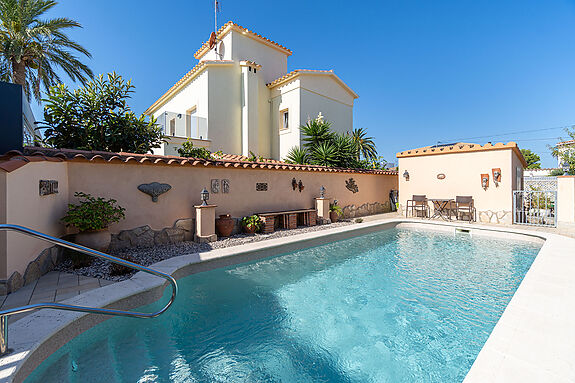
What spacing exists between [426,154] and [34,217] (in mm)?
13881

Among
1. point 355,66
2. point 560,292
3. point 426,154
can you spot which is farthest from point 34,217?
point 355,66

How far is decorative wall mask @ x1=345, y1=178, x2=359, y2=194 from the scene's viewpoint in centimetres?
1241

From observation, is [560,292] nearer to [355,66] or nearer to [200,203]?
[200,203]

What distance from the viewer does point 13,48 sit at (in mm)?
10078

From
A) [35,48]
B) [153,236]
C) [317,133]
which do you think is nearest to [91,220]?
[153,236]

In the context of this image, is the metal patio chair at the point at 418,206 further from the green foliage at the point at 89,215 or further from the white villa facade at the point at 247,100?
the green foliage at the point at 89,215

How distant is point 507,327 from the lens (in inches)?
105

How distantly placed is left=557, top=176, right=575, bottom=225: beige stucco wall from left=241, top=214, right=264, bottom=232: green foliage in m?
11.0

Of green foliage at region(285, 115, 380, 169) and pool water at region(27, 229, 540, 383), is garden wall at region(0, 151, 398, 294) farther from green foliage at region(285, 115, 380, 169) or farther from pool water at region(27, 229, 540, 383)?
pool water at region(27, 229, 540, 383)

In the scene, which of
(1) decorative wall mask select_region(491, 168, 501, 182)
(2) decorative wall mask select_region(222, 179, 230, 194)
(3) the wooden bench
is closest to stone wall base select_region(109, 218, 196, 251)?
(2) decorative wall mask select_region(222, 179, 230, 194)

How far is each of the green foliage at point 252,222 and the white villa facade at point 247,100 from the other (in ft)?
23.5

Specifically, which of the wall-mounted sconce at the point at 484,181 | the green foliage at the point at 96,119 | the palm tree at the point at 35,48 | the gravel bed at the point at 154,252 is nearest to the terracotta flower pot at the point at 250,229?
the gravel bed at the point at 154,252

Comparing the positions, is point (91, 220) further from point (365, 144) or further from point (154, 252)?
point (365, 144)

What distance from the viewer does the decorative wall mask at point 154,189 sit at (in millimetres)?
6469
